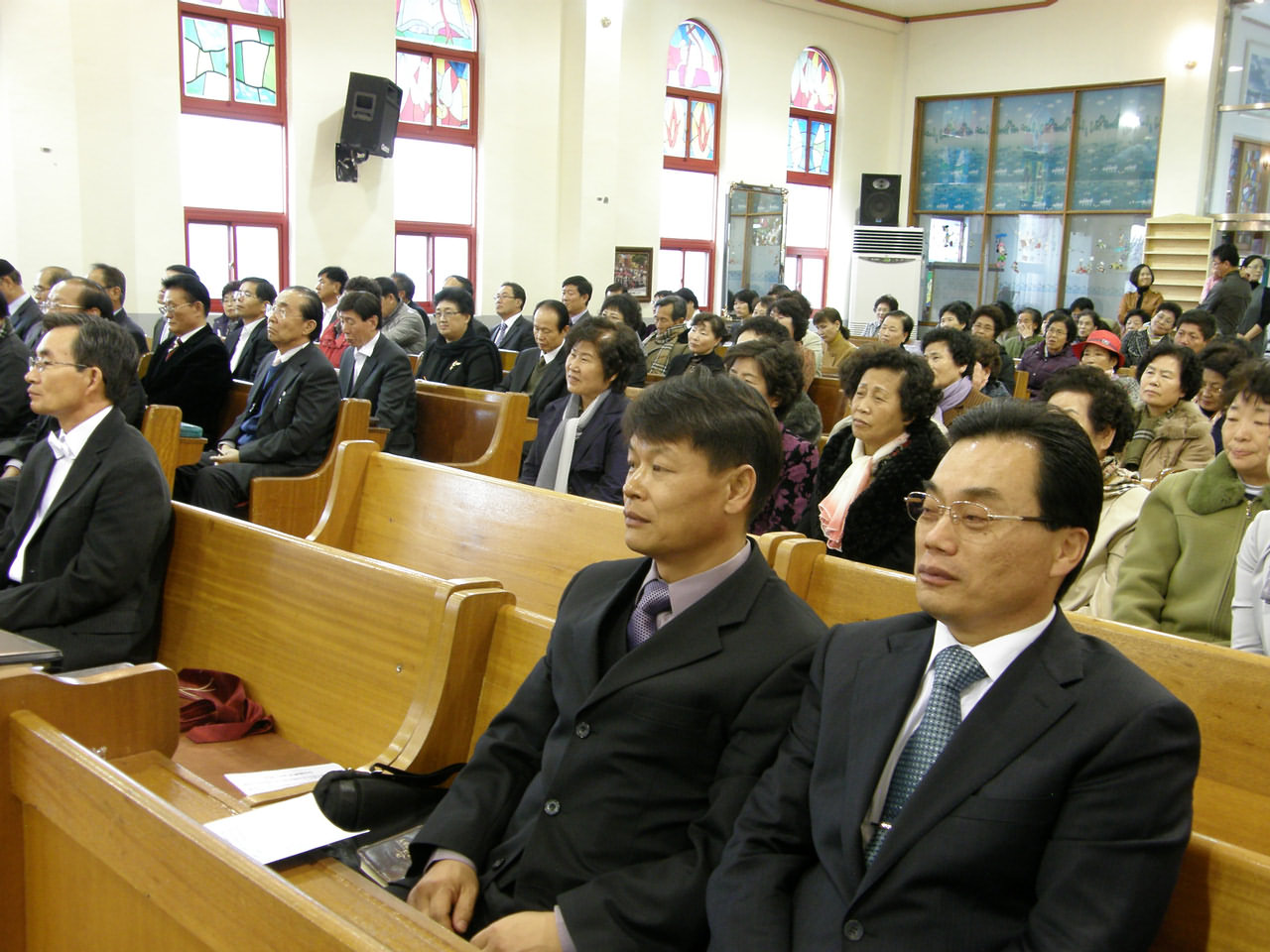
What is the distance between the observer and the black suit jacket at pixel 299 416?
4.77m

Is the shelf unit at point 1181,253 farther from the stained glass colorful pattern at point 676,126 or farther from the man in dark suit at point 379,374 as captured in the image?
the man in dark suit at point 379,374

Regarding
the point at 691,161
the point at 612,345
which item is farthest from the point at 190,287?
the point at 691,161

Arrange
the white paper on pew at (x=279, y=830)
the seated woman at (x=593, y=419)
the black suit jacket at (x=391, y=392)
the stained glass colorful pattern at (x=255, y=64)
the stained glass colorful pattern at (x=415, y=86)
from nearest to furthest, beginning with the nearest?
1. the white paper on pew at (x=279, y=830)
2. the seated woman at (x=593, y=419)
3. the black suit jacket at (x=391, y=392)
4. the stained glass colorful pattern at (x=255, y=64)
5. the stained glass colorful pattern at (x=415, y=86)

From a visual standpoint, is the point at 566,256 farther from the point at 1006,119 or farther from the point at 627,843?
the point at 627,843

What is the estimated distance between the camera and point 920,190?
14.5m

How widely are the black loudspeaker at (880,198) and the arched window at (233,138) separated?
7.53 meters

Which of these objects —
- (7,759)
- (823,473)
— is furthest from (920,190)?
A: (7,759)

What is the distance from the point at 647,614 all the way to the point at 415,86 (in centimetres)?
963

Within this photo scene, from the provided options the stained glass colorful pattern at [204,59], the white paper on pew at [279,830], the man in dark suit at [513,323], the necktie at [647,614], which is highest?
the stained glass colorful pattern at [204,59]

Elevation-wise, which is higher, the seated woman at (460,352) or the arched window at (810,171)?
the arched window at (810,171)

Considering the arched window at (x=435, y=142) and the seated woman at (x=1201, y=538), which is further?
the arched window at (x=435, y=142)

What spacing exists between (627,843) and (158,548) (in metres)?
1.68

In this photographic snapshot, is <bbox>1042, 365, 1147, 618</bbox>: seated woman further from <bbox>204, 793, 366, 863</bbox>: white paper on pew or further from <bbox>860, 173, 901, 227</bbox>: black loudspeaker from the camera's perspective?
<bbox>860, 173, 901, 227</bbox>: black loudspeaker

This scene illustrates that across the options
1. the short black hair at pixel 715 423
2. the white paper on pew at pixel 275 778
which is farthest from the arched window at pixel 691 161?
the short black hair at pixel 715 423
